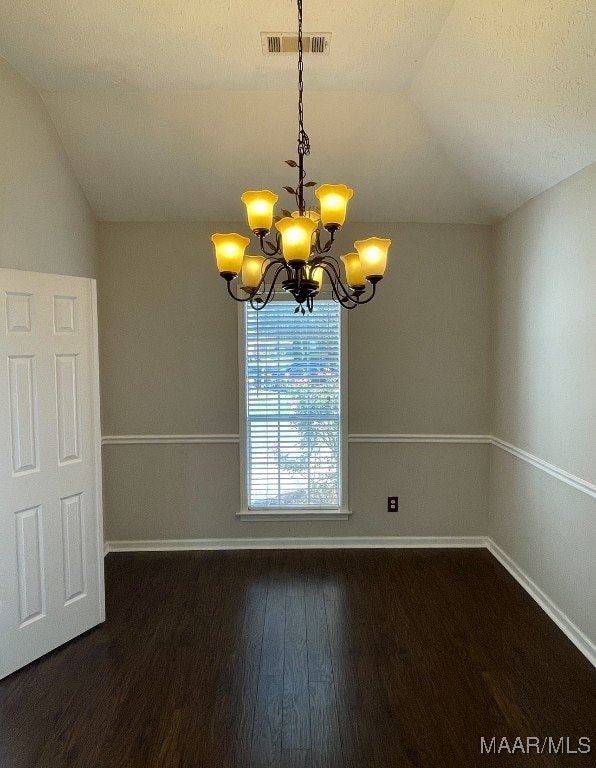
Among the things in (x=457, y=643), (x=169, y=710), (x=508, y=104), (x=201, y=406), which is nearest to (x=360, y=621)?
(x=457, y=643)

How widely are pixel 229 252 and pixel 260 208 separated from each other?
0.21 m

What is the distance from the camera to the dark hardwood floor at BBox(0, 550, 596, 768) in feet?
6.77

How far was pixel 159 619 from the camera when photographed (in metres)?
3.03

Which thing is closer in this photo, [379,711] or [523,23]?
[523,23]

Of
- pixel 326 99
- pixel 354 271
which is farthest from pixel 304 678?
pixel 326 99

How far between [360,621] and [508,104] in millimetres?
2899

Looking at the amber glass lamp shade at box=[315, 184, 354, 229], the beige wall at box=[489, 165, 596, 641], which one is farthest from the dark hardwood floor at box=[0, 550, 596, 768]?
the amber glass lamp shade at box=[315, 184, 354, 229]

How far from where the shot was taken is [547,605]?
120 inches

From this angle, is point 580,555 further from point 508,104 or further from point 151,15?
point 151,15

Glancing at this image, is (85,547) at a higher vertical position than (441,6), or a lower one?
lower

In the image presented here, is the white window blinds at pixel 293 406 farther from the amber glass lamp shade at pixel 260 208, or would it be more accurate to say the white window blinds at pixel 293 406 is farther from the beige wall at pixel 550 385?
the amber glass lamp shade at pixel 260 208

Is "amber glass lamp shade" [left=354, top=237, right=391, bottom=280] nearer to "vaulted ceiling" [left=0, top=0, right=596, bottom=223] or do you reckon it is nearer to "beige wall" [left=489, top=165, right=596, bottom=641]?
"vaulted ceiling" [left=0, top=0, right=596, bottom=223]

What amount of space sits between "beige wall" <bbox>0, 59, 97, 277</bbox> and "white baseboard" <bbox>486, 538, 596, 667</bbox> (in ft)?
11.9

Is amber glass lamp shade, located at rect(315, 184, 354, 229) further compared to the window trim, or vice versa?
the window trim
